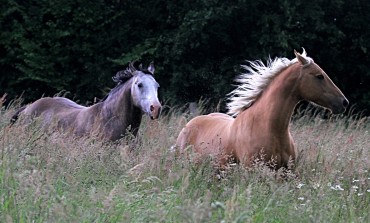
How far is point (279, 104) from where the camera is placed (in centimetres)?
671

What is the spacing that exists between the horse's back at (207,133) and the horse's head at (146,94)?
1.47 ft

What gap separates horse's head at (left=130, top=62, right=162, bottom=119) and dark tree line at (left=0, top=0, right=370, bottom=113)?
8707 millimetres

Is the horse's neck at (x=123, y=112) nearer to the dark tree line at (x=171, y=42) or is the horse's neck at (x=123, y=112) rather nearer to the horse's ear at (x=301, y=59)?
the horse's ear at (x=301, y=59)

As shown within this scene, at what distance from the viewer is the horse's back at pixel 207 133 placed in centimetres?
721

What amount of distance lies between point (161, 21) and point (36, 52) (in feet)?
11.6

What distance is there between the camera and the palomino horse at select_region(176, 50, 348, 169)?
6.56 meters

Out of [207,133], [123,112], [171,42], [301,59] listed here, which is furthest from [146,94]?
[171,42]

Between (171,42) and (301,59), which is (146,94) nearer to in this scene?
(301,59)

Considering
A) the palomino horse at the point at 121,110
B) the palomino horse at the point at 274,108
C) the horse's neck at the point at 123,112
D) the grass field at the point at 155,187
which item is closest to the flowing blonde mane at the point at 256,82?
the palomino horse at the point at 274,108

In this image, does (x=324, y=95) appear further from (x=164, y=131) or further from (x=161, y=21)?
(x=161, y=21)

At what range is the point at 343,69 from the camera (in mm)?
18953

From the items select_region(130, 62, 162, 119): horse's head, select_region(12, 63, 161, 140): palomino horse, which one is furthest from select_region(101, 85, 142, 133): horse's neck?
select_region(130, 62, 162, 119): horse's head

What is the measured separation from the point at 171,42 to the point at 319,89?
11739 mm

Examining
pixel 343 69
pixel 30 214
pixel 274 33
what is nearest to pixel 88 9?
pixel 274 33
